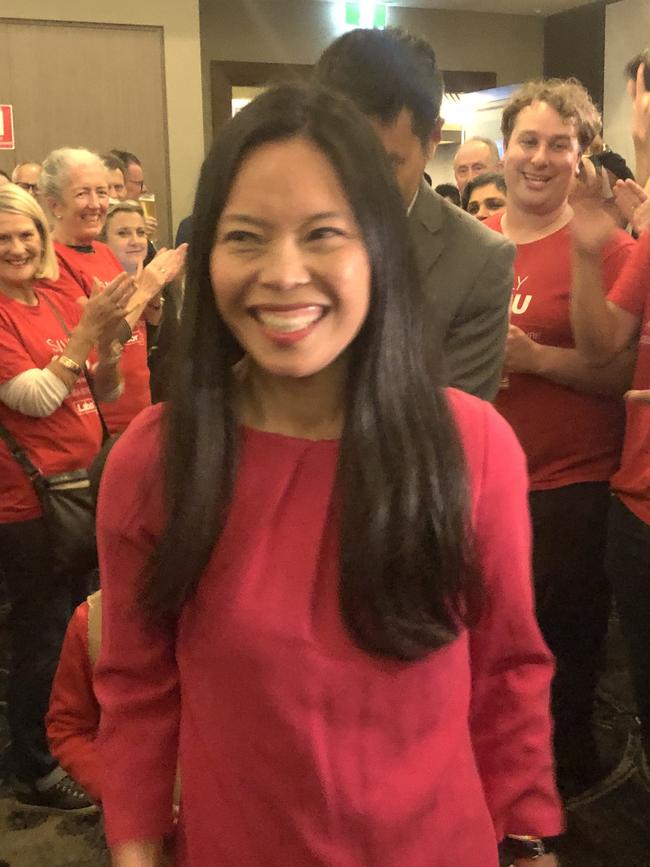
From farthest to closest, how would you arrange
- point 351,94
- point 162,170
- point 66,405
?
point 162,170, point 66,405, point 351,94

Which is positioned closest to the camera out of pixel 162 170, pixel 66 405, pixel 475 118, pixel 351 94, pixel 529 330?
pixel 351 94

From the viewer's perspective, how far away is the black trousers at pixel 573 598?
196cm

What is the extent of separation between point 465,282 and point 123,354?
1.52m

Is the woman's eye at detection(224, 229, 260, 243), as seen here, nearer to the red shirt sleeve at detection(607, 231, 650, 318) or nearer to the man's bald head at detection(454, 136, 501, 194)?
the red shirt sleeve at detection(607, 231, 650, 318)

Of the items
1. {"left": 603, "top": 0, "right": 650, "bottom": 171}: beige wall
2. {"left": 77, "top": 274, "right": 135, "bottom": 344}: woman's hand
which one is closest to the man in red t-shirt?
{"left": 77, "top": 274, "right": 135, "bottom": 344}: woman's hand

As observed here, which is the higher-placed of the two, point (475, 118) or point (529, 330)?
point (475, 118)

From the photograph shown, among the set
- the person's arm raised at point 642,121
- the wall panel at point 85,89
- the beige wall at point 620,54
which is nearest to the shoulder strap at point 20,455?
the person's arm raised at point 642,121

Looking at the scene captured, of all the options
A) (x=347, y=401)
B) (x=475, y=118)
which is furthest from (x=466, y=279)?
(x=475, y=118)

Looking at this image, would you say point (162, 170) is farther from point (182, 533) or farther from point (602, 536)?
point (182, 533)

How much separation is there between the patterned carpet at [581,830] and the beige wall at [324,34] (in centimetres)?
482

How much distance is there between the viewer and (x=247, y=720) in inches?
33.3

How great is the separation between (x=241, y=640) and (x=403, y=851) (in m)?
0.26

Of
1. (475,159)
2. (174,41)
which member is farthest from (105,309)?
(174,41)

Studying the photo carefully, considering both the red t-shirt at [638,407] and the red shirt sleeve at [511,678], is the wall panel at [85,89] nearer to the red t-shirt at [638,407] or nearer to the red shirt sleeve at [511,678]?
the red t-shirt at [638,407]
